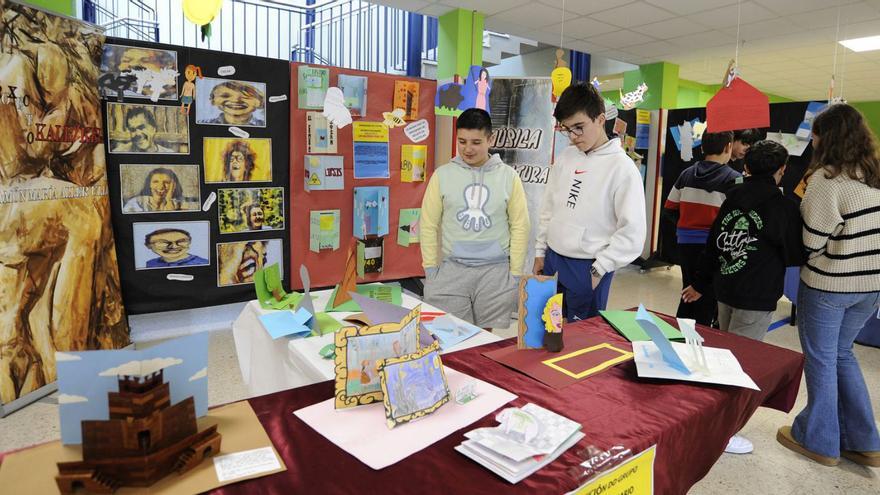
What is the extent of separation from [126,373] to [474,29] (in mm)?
5579

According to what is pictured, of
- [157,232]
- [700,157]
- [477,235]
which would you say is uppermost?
[700,157]

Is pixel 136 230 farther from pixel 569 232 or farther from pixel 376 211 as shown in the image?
pixel 569 232

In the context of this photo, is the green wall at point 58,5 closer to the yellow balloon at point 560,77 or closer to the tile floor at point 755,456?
the tile floor at point 755,456

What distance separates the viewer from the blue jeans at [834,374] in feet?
6.63

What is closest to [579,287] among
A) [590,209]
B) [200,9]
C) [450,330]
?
[590,209]

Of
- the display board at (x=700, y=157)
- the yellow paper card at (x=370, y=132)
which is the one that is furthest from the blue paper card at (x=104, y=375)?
the display board at (x=700, y=157)

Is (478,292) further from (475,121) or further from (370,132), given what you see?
(370,132)

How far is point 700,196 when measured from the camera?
3.16m

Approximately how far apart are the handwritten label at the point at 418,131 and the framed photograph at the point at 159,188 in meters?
1.55

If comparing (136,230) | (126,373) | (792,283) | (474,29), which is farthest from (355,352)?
(474,29)

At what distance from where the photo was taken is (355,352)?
1.12m

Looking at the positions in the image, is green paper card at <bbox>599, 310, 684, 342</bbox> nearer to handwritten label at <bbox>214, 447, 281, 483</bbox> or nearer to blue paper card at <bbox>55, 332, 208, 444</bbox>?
handwritten label at <bbox>214, 447, 281, 483</bbox>

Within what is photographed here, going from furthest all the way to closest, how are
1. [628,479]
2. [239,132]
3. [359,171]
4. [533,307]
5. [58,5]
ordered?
1. [359,171]
2. [239,132]
3. [58,5]
4. [533,307]
5. [628,479]

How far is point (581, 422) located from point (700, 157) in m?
5.62
